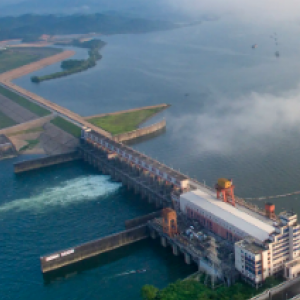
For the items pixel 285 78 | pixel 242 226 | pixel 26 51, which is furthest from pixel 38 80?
pixel 242 226

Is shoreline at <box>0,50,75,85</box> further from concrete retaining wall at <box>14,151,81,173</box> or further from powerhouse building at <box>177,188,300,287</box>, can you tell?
powerhouse building at <box>177,188,300,287</box>

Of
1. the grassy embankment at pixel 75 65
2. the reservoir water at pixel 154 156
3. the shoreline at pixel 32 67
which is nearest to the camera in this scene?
the reservoir water at pixel 154 156

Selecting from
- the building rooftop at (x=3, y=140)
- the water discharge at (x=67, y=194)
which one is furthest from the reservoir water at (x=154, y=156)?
the building rooftop at (x=3, y=140)

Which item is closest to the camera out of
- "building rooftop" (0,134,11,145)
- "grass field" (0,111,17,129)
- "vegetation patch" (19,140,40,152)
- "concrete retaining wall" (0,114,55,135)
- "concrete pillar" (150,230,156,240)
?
"concrete pillar" (150,230,156,240)

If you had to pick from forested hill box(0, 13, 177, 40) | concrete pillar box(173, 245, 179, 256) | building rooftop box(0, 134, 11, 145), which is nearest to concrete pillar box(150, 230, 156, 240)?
concrete pillar box(173, 245, 179, 256)

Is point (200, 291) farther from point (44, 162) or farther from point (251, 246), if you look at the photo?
point (44, 162)

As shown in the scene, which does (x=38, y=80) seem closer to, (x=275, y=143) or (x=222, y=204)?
(x=275, y=143)

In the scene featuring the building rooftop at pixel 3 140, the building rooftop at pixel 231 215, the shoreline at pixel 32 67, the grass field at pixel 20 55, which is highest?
the grass field at pixel 20 55

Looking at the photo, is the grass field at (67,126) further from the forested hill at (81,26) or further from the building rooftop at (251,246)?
the forested hill at (81,26)
